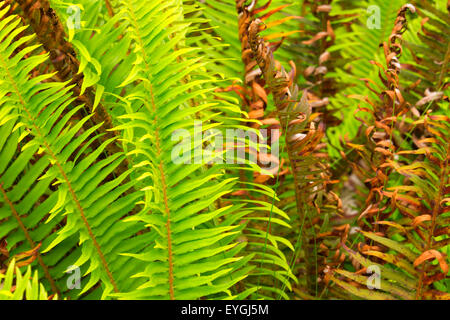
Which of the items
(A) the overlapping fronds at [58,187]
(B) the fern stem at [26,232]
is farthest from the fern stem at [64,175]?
(B) the fern stem at [26,232]

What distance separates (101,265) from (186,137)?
261 millimetres

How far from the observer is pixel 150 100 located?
0.73 metres

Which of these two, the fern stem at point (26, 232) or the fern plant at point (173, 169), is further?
the fern stem at point (26, 232)

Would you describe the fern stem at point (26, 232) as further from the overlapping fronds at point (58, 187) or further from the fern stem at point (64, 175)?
the fern stem at point (64, 175)

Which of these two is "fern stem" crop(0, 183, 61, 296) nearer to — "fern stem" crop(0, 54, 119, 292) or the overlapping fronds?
the overlapping fronds

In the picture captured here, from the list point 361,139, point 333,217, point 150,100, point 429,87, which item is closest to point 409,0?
point 429,87

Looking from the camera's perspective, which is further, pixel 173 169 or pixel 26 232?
pixel 26 232

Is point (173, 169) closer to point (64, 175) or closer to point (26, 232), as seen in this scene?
point (64, 175)

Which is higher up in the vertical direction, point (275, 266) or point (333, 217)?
point (333, 217)

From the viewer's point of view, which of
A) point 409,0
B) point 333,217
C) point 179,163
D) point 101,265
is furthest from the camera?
point 409,0

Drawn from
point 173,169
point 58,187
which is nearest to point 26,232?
point 58,187

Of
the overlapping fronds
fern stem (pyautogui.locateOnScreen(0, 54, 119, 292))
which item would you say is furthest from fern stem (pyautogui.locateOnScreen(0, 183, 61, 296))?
fern stem (pyautogui.locateOnScreen(0, 54, 119, 292))

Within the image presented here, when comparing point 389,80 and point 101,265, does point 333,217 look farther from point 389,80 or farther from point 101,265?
point 101,265
